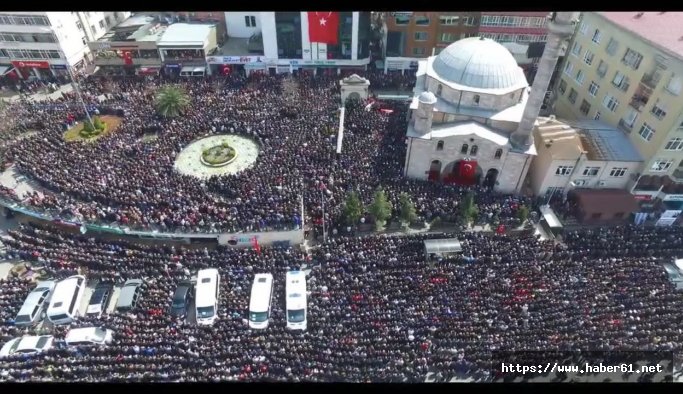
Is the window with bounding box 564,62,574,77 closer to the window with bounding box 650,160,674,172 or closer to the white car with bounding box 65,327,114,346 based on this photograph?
the window with bounding box 650,160,674,172

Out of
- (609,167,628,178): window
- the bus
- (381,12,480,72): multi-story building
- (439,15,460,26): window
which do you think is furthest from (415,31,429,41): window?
the bus

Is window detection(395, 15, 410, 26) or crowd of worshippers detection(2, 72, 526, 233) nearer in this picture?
crowd of worshippers detection(2, 72, 526, 233)

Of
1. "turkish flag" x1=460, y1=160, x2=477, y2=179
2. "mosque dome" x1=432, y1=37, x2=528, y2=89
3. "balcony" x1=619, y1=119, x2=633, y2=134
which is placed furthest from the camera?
"turkish flag" x1=460, y1=160, x2=477, y2=179

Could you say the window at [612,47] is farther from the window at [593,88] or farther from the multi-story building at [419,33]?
the multi-story building at [419,33]

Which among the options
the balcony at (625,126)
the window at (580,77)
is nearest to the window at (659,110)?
the balcony at (625,126)

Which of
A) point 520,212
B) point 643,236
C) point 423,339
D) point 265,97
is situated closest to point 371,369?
point 423,339

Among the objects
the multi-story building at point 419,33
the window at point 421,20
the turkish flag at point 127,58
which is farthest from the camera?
the turkish flag at point 127,58

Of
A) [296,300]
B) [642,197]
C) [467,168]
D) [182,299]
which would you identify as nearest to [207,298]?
[182,299]
